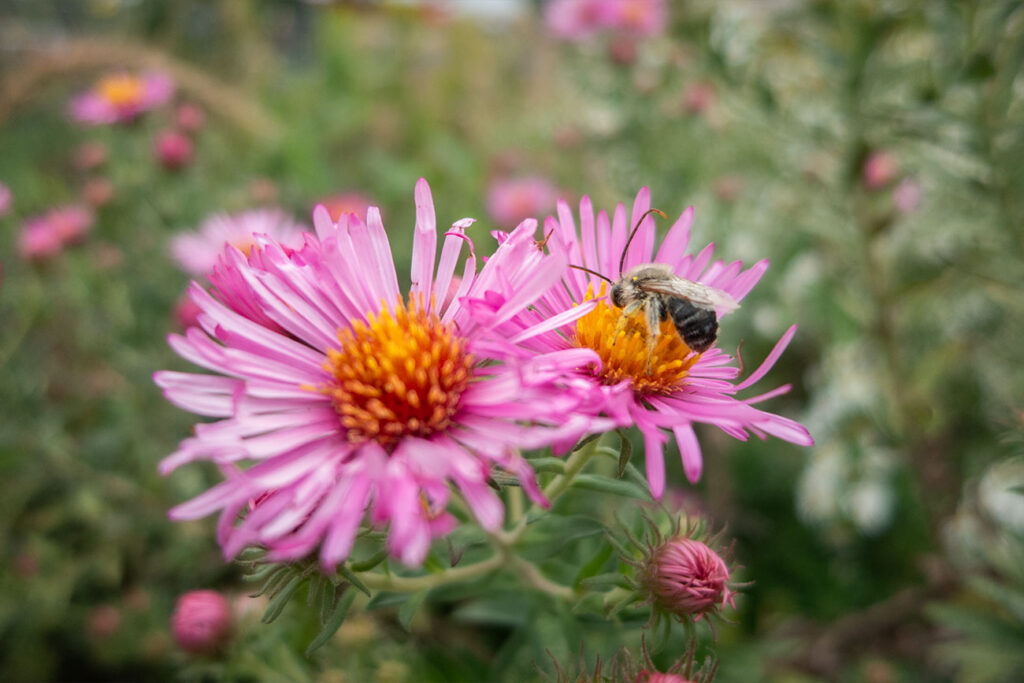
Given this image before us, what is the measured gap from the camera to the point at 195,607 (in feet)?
3.50

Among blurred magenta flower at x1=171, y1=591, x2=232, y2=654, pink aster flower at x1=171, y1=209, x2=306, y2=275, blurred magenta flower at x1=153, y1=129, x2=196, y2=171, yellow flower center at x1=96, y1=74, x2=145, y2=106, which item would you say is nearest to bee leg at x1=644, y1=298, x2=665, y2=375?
blurred magenta flower at x1=171, y1=591, x2=232, y2=654

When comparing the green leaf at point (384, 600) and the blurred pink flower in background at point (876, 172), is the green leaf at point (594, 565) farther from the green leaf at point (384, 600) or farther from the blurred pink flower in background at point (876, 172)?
the blurred pink flower in background at point (876, 172)

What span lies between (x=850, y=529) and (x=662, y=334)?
1324 millimetres

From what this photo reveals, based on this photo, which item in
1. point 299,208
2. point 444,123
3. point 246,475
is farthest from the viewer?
point 444,123

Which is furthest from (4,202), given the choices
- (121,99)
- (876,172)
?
(876,172)

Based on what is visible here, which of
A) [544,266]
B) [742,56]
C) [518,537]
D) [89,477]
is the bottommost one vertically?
[89,477]

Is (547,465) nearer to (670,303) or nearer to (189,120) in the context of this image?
(670,303)

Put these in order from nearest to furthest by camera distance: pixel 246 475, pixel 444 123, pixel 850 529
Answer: pixel 246 475, pixel 850 529, pixel 444 123

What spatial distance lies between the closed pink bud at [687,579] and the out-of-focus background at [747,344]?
0.19 metres

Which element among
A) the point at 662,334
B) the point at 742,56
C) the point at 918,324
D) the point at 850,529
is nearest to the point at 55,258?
the point at 662,334

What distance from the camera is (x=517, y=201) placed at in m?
2.62

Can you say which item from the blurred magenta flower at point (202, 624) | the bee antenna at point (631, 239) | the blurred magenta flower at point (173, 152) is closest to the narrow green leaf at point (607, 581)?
the bee antenna at point (631, 239)

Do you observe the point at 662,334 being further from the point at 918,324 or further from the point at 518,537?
the point at 918,324

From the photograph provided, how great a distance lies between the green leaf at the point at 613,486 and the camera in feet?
2.32
